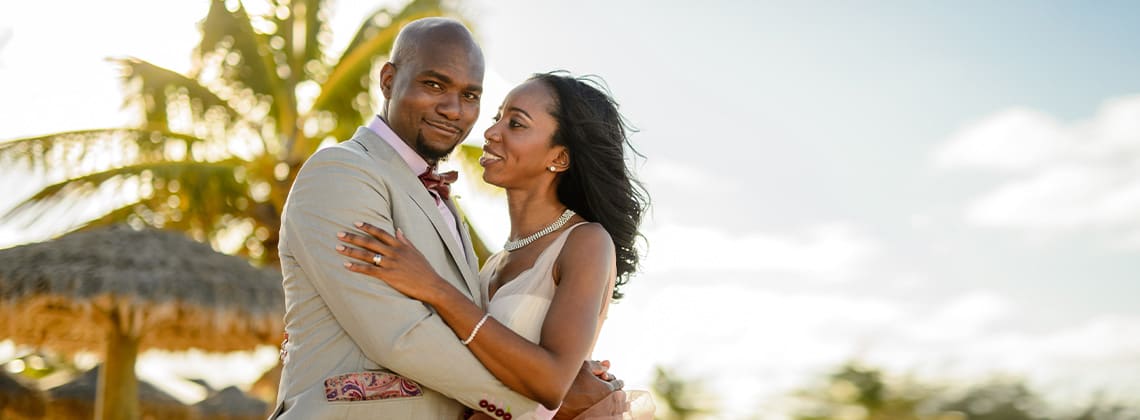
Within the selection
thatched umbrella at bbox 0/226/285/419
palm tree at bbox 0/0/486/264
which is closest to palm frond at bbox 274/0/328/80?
palm tree at bbox 0/0/486/264

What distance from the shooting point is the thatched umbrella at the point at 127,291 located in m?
11.8

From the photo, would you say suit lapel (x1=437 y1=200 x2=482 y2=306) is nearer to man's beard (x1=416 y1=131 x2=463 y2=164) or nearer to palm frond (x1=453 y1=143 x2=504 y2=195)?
man's beard (x1=416 y1=131 x2=463 y2=164)

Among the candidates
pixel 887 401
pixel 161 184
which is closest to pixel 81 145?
pixel 161 184

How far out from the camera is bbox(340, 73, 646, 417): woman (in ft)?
11.5

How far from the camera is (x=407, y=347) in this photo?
3104 millimetres

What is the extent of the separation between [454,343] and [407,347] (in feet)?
0.48

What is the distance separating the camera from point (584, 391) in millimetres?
3684

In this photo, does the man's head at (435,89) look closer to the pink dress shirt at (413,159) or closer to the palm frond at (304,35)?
the pink dress shirt at (413,159)

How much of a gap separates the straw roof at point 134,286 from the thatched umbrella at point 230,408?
6685 millimetres

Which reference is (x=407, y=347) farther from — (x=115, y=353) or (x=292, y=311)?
(x=115, y=353)

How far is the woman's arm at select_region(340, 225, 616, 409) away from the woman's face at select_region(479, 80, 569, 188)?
1.72ft

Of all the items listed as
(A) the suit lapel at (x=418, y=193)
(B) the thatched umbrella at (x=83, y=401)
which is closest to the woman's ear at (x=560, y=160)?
(A) the suit lapel at (x=418, y=193)

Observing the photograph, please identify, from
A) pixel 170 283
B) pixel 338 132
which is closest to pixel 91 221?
pixel 338 132

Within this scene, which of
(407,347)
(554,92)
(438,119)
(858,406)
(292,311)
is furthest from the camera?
(858,406)
